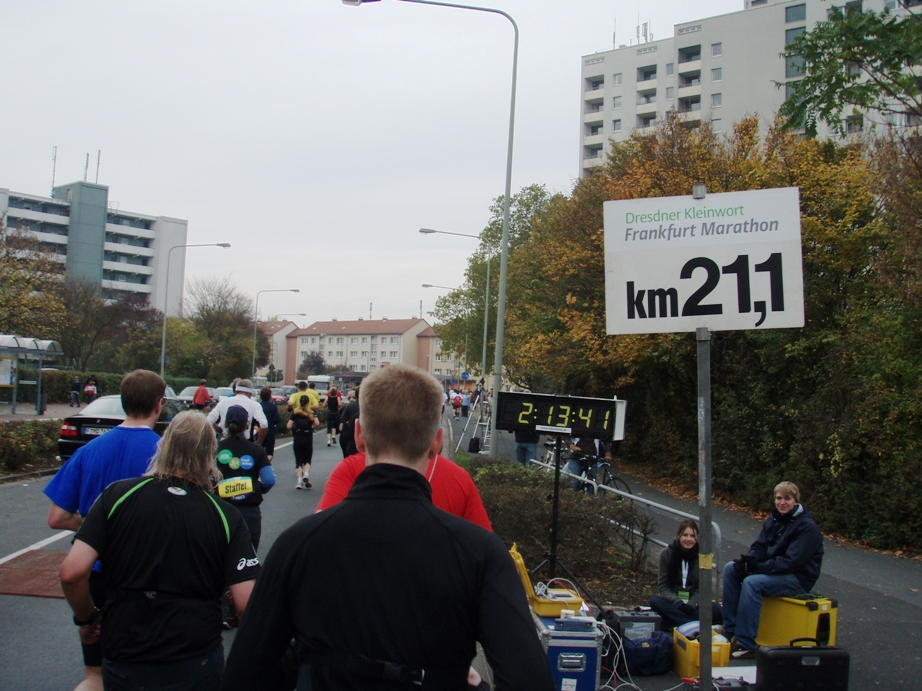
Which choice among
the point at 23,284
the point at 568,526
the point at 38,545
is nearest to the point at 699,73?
the point at 23,284

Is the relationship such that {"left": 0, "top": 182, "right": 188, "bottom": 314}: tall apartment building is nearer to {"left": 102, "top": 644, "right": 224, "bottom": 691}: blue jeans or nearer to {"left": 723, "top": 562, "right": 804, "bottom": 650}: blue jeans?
{"left": 723, "top": 562, "right": 804, "bottom": 650}: blue jeans

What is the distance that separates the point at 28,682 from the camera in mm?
5012

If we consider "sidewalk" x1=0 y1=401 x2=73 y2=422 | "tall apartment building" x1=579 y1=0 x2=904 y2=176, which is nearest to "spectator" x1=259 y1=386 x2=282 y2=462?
"sidewalk" x1=0 y1=401 x2=73 y2=422

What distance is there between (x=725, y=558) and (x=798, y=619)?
4.21 metres

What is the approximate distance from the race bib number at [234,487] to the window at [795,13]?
Answer: 6434cm

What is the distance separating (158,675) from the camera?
3.01 metres

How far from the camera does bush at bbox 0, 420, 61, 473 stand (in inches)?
585

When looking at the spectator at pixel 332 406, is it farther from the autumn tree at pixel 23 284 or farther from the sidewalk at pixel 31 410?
the sidewalk at pixel 31 410

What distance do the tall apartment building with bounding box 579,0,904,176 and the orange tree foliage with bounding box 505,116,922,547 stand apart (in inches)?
1380

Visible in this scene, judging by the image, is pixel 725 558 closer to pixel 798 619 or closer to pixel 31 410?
pixel 798 619

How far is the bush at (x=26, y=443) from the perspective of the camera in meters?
14.9

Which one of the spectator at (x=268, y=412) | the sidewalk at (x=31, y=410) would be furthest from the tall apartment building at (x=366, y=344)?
the spectator at (x=268, y=412)

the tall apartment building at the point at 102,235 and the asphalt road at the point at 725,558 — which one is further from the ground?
the tall apartment building at the point at 102,235

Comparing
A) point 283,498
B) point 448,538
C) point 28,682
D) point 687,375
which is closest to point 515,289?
point 687,375
